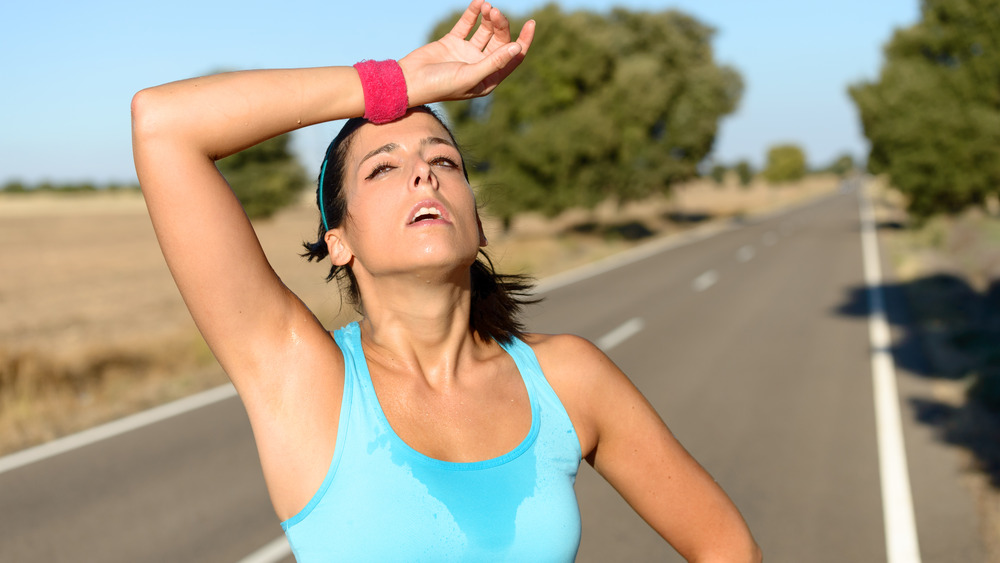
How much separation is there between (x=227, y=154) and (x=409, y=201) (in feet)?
1.30

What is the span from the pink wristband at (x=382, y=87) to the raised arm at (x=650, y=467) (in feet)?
2.28

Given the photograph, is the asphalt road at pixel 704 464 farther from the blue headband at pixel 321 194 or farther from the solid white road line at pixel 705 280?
the solid white road line at pixel 705 280

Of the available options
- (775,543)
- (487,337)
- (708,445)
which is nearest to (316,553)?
(487,337)

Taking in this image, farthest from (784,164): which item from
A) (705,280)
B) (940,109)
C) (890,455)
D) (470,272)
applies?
(470,272)

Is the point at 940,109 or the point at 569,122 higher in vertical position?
the point at 940,109

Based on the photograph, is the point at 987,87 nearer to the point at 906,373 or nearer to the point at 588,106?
the point at 906,373

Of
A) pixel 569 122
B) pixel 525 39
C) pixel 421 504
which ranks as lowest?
pixel 569 122

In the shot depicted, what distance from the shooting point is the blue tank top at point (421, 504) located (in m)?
1.57

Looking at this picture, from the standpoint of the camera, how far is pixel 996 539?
18.6 ft

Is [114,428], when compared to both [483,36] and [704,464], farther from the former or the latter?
[483,36]

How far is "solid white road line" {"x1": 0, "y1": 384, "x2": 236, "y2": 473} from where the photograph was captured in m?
7.33

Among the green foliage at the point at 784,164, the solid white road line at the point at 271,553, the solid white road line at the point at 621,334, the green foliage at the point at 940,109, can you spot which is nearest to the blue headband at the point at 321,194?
the solid white road line at the point at 271,553

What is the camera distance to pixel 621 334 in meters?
13.1

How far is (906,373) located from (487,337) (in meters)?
10.2
